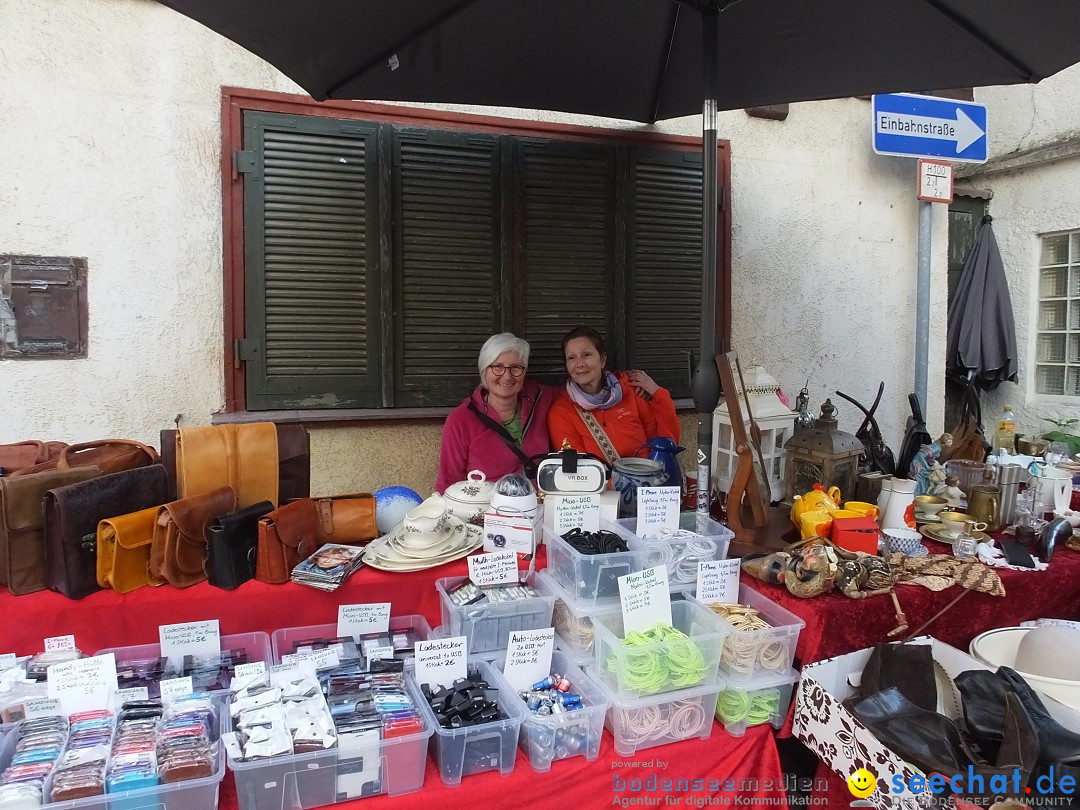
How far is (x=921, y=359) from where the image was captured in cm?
423

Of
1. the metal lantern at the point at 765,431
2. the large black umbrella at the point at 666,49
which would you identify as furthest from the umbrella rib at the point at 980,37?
the metal lantern at the point at 765,431

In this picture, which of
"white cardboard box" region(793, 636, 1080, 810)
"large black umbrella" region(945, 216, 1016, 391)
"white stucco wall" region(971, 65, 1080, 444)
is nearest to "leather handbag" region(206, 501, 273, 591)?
"white cardboard box" region(793, 636, 1080, 810)

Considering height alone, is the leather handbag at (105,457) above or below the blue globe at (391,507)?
above

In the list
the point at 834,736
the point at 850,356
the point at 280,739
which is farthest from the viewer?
the point at 850,356

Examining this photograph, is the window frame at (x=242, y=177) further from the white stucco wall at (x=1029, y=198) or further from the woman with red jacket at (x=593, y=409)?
the white stucco wall at (x=1029, y=198)

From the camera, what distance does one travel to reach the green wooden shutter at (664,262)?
3572 mm

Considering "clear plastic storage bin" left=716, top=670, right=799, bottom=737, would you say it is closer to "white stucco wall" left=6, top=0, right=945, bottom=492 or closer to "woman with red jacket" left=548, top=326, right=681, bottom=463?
"woman with red jacket" left=548, top=326, right=681, bottom=463

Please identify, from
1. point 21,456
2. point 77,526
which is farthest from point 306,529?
point 21,456

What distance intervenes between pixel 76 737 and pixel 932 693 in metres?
2.04

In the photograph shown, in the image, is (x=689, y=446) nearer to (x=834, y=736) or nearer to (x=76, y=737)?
(x=834, y=736)

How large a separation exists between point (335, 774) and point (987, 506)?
7.69 feet

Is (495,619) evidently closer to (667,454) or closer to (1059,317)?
(667,454)

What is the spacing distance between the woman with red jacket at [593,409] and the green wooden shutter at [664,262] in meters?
0.50

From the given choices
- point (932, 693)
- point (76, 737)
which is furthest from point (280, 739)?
point (932, 693)
